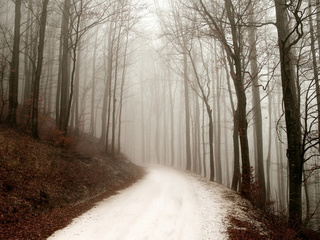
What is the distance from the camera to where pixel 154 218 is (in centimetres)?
504

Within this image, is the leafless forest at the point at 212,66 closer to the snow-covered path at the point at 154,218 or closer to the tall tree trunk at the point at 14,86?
the tall tree trunk at the point at 14,86

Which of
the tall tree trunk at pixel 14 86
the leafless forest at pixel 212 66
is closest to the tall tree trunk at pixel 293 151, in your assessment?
the leafless forest at pixel 212 66

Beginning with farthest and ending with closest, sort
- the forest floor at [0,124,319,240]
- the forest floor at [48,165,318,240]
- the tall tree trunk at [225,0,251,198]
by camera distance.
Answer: the tall tree trunk at [225,0,251,198] → the forest floor at [0,124,319,240] → the forest floor at [48,165,318,240]

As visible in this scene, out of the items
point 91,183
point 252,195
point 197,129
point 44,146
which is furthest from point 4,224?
point 197,129

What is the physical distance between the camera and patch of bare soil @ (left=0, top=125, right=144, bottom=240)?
14.1 ft

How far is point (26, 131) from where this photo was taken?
29.2 ft

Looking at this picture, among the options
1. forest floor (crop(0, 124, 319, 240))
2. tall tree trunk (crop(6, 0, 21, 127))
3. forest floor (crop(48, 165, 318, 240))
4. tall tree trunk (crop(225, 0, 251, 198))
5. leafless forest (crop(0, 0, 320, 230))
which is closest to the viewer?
forest floor (crop(48, 165, 318, 240))

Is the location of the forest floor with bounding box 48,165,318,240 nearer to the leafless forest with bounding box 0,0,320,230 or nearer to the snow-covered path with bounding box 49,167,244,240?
the snow-covered path with bounding box 49,167,244,240

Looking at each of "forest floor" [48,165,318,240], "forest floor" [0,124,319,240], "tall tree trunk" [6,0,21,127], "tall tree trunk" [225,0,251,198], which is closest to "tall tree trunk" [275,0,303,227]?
Result: "forest floor" [48,165,318,240]

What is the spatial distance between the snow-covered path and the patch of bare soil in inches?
20.3

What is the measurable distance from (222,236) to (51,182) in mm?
5199

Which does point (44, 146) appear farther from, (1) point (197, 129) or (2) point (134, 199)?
(1) point (197, 129)

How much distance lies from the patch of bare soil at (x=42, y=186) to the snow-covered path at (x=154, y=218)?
20.3 inches

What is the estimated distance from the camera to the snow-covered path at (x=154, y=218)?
415 centimetres
